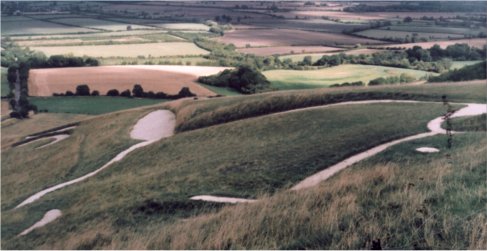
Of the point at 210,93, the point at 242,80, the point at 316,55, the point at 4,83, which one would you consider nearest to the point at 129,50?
the point at 210,93

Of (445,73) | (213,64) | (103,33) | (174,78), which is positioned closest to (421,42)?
(445,73)

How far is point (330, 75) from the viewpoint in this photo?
22891 millimetres

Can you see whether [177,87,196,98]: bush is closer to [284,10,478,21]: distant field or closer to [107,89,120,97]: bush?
[107,89,120,97]: bush

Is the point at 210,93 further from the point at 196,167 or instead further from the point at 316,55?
the point at 196,167

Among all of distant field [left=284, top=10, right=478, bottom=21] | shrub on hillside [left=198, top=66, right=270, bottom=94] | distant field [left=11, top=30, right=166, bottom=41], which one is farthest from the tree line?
distant field [left=284, top=10, right=478, bottom=21]

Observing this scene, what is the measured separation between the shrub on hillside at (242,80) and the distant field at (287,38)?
1570 millimetres

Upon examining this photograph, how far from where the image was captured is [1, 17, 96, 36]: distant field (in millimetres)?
24344

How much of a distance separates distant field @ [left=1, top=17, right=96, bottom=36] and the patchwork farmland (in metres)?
0.07

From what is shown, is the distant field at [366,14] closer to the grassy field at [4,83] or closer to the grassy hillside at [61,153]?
the grassy hillside at [61,153]

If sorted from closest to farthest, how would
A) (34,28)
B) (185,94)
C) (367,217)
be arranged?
(367,217) → (185,94) → (34,28)

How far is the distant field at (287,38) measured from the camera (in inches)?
920

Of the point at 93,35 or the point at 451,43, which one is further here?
the point at 93,35

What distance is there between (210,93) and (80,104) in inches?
240

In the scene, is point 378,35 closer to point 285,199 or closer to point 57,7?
point 285,199
